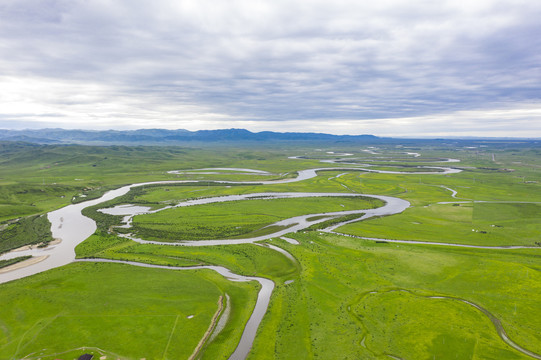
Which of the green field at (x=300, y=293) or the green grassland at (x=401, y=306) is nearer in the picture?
the green grassland at (x=401, y=306)

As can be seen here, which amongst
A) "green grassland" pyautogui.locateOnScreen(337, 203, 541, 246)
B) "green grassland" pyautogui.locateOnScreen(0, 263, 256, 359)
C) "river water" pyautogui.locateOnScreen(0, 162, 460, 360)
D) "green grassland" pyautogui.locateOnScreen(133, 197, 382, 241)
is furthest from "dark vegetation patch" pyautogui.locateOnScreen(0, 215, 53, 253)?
"green grassland" pyautogui.locateOnScreen(337, 203, 541, 246)

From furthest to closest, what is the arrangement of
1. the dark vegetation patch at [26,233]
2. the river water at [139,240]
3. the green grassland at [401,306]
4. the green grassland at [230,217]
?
the green grassland at [230,217], the dark vegetation patch at [26,233], the river water at [139,240], the green grassland at [401,306]

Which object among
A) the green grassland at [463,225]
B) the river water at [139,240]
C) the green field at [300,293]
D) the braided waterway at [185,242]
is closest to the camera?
the green field at [300,293]

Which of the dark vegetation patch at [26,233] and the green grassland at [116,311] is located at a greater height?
the dark vegetation patch at [26,233]

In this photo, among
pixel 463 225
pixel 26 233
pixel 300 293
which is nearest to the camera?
pixel 300 293

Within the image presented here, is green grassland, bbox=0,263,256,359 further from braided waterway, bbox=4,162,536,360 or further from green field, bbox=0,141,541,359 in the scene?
braided waterway, bbox=4,162,536,360

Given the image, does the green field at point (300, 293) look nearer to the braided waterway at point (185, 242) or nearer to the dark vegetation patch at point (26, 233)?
the dark vegetation patch at point (26, 233)

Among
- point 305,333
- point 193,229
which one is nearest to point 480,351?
point 305,333

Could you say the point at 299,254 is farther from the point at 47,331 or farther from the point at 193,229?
the point at 47,331

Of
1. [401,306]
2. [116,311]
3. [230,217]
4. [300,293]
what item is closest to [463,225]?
[401,306]

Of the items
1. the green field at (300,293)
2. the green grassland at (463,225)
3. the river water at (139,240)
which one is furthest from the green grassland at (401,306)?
the green grassland at (463,225)

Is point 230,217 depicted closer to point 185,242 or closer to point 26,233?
point 185,242
